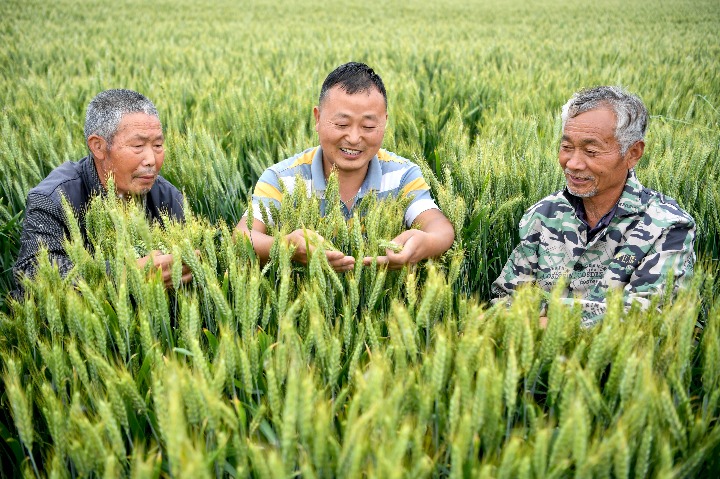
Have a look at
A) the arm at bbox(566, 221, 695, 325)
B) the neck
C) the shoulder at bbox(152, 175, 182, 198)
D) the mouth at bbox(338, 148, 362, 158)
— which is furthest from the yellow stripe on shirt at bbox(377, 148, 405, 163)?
the arm at bbox(566, 221, 695, 325)

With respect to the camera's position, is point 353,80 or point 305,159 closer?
point 353,80

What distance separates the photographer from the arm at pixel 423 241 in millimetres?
1763

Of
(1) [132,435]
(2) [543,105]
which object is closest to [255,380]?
(1) [132,435]

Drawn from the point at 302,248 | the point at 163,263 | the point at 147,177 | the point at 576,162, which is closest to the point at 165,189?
the point at 147,177

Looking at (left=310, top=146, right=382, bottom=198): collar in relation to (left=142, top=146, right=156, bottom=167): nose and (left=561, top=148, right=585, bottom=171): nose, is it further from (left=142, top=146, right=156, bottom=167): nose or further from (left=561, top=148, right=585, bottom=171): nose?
(left=561, top=148, right=585, bottom=171): nose

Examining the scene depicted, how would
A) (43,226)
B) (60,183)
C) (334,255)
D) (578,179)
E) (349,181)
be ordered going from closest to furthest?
(334,255), (578,179), (43,226), (60,183), (349,181)

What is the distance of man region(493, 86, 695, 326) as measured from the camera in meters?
1.89

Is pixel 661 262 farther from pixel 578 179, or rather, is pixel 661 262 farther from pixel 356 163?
pixel 356 163

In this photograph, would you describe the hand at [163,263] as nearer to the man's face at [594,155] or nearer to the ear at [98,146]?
the ear at [98,146]

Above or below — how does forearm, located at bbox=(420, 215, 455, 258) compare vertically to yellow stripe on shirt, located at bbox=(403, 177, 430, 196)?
below

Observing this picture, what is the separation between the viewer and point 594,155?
6.34ft

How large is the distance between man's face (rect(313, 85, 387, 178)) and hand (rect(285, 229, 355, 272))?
0.56 m

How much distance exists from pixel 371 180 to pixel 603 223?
2.91 feet

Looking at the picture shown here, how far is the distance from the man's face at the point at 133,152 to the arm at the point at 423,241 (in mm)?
1031
